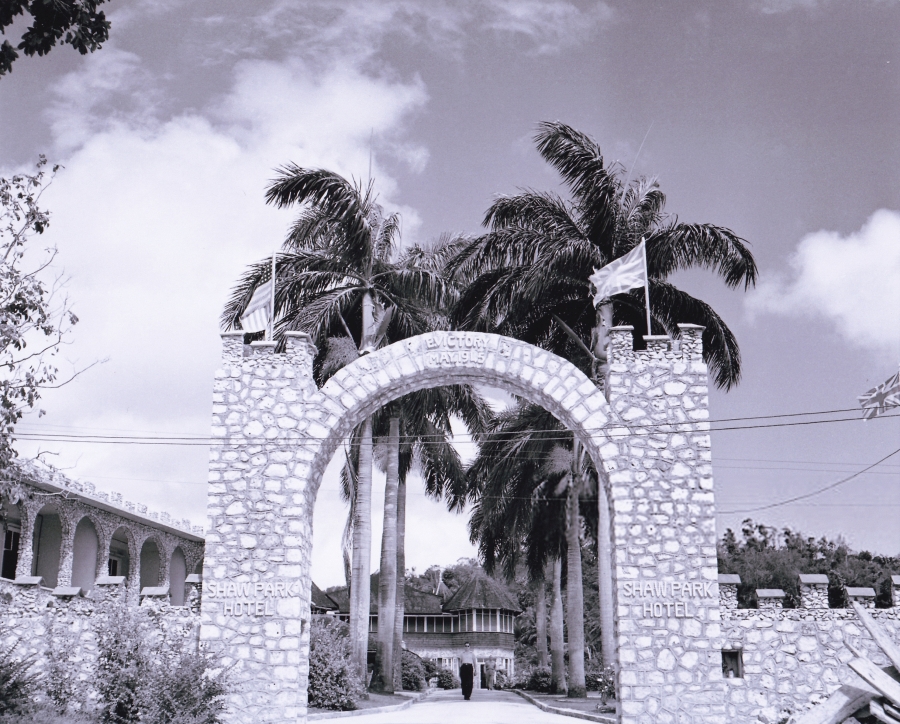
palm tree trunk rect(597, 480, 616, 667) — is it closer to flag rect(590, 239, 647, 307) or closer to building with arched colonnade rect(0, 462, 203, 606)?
flag rect(590, 239, 647, 307)

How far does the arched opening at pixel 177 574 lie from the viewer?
133 feet

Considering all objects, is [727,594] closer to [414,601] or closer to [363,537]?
[363,537]

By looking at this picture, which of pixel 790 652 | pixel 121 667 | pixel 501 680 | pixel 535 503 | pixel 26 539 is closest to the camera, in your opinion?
pixel 121 667

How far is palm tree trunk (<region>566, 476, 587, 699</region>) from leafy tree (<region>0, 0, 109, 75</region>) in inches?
763

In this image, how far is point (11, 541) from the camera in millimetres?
30547

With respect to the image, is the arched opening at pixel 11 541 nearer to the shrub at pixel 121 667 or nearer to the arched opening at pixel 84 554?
the arched opening at pixel 84 554

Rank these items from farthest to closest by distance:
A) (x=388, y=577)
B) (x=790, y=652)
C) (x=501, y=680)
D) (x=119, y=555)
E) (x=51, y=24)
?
1. (x=501, y=680)
2. (x=119, y=555)
3. (x=388, y=577)
4. (x=790, y=652)
5. (x=51, y=24)

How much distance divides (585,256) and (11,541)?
2126cm

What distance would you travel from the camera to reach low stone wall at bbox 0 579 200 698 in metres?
13.2

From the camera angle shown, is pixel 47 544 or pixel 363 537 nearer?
pixel 363 537

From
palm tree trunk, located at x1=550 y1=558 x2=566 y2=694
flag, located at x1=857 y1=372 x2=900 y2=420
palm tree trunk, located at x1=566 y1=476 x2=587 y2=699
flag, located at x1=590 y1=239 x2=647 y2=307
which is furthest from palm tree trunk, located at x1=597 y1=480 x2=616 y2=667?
flag, located at x1=857 y1=372 x2=900 y2=420

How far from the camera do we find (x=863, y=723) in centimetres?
852

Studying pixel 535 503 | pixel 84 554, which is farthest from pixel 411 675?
pixel 84 554

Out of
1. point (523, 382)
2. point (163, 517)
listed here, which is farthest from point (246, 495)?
point (163, 517)
